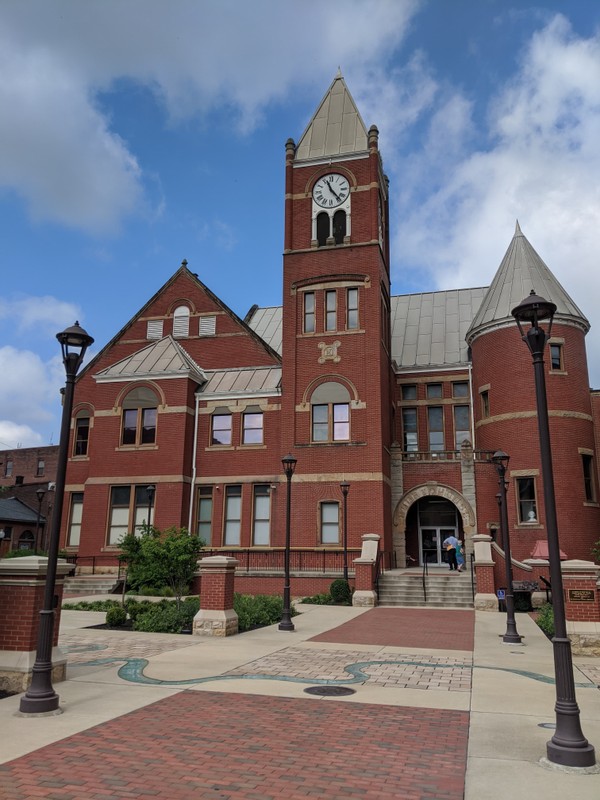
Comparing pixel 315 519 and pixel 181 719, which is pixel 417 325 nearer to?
pixel 315 519

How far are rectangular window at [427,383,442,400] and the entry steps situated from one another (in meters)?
11.5

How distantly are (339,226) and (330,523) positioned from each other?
14446 mm

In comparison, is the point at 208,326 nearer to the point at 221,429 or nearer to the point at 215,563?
the point at 221,429

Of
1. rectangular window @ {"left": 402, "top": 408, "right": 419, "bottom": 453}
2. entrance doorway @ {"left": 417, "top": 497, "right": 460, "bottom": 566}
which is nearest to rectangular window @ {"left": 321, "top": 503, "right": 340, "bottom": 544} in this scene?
entrance doorway @ {"left": 417, "top": 497, "right": 460, "bottom": 566}

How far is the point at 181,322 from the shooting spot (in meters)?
35.8

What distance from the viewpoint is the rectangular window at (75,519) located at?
32.3 m

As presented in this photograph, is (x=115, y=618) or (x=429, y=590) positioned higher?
(x=429, y=590)

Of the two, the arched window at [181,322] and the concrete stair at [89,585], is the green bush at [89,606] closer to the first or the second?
the concrete stair at [89,585]

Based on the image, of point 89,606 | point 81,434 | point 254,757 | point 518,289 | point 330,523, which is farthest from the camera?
point 81,434

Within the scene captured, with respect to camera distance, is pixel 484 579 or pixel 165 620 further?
pixel 484 579

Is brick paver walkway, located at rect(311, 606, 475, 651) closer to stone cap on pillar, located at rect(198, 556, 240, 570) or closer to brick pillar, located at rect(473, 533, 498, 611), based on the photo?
brick pillar, located at rect(473, 533, 498, 611)

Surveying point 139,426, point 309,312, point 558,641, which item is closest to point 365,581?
point 309,312

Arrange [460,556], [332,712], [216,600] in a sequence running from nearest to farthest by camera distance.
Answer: [332,712]
[216,600]
[460,556]

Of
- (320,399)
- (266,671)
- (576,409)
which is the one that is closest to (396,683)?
(266,671)
